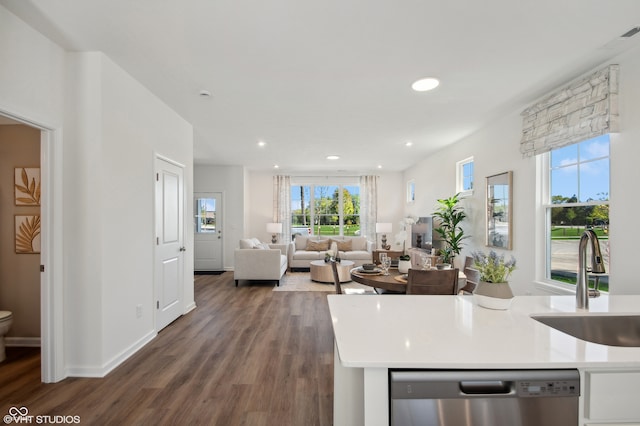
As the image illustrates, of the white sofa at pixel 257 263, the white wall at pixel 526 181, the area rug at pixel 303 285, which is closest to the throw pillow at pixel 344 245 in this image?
the area rug at pixel 303 285

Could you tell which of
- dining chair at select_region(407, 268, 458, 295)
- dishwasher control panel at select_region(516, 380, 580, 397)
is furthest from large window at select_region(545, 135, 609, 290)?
dishwasher control panel at select_region(516, 380, 580, 397)

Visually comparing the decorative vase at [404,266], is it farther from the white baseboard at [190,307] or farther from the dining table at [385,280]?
the white baseboard at [190,307]

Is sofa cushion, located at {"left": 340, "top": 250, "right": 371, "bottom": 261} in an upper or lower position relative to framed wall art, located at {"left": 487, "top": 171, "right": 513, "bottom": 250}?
lower

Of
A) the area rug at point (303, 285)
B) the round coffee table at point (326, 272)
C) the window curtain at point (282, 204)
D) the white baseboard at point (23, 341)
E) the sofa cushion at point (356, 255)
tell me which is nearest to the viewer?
the white baseboard at point (23, 341)

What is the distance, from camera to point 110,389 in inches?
87.4

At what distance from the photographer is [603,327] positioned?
1.40 meters

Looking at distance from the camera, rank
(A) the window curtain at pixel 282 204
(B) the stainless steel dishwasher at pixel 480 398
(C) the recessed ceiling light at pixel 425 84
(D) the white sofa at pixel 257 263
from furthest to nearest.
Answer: (A) the window curtain at pixel 282 204
(D) the white sofa at pixel 257 263
(C) the recessed ceiling light at pixel 425 84
(B) the stainless steel dishwasher at pixel 480 398

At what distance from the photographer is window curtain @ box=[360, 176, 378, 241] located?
8328 millimetres

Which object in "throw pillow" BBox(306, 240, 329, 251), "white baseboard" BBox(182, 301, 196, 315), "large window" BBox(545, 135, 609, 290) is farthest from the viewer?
"throw pillow" BBox(306, 240, 329, 251)

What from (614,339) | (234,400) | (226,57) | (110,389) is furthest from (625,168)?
(110,389)

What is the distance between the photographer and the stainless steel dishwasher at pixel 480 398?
0.91m

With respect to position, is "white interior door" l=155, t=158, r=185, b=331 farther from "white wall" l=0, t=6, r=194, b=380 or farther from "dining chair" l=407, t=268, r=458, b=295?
"dining chair" l=407, t=268, r=458, b=295

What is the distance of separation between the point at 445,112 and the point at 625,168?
181cm

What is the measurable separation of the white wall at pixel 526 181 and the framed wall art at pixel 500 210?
2.7 inches
